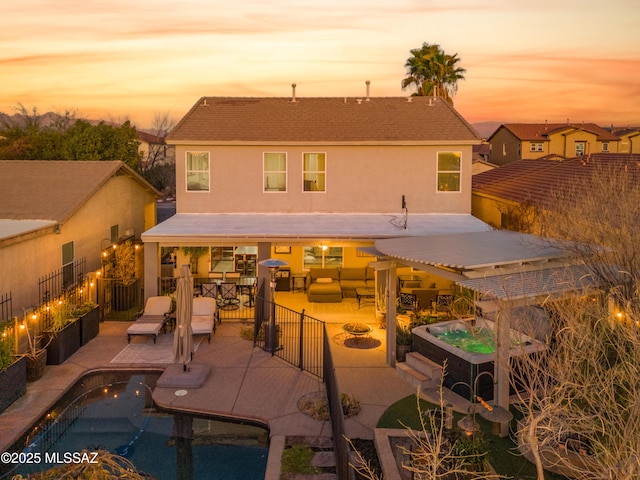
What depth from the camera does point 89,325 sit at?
1567 centimetres

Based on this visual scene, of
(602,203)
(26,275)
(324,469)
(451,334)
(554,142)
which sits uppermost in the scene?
(554,142)

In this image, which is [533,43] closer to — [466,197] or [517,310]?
[466,197]

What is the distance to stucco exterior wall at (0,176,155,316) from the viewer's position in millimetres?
14334

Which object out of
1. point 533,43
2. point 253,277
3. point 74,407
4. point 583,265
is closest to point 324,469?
point 74,407

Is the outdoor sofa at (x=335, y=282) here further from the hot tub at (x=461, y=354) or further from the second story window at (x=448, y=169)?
the hot tub at (x=461, y=354)

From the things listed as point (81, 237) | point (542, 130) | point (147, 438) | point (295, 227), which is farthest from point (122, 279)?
point (542, 130)

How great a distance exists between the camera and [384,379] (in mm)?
13000

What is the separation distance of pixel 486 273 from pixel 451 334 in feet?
12.1

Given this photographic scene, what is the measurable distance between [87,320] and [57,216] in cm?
359

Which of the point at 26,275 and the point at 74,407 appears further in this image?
the point at 26,275

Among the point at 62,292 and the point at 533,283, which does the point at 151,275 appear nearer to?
the point at 62,292

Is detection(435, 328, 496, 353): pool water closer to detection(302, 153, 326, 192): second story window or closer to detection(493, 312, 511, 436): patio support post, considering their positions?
detection(493, 312, 511, 436): patio support post

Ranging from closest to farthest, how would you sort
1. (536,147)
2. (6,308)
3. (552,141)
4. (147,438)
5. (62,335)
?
(147,438), (62,335), (6,308), (536,147), (552,141)

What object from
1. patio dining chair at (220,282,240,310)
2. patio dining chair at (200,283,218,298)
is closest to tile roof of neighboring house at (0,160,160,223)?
patio dining chair at (200,283,218,298)
